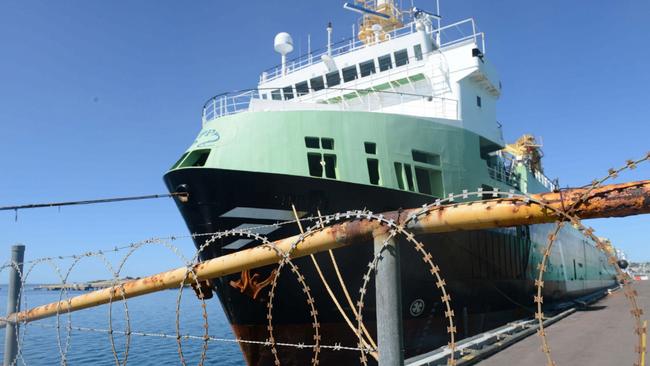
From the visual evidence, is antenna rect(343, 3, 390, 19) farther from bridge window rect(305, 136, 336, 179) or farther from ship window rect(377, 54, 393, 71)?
bridge window rect(305, 136, 336, 179)

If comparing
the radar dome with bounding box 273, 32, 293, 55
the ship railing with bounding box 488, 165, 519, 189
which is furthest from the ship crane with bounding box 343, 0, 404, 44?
the ship railing with bounding box 488, 165, 519, 189

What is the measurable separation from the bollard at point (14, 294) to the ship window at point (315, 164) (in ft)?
22.2

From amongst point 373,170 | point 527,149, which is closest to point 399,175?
point 373,170

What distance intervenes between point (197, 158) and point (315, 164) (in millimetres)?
3484

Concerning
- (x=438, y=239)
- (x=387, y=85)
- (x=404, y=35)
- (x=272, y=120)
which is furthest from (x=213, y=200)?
(x=404, y=35)

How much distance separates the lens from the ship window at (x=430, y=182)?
45.7ft

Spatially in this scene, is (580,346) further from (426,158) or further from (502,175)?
(502,175)

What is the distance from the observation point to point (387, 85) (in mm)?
19203

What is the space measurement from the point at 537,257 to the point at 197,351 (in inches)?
734

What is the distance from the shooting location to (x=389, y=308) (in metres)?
3.74

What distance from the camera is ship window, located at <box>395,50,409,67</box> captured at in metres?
19.4

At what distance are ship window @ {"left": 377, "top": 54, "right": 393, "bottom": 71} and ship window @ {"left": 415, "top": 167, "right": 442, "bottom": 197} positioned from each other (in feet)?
24.2

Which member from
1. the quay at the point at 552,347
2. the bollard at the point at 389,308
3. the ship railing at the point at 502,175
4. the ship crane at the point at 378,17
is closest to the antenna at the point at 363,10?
the ship crane at the point at 378,17

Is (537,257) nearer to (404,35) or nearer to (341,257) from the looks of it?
(404,35)
